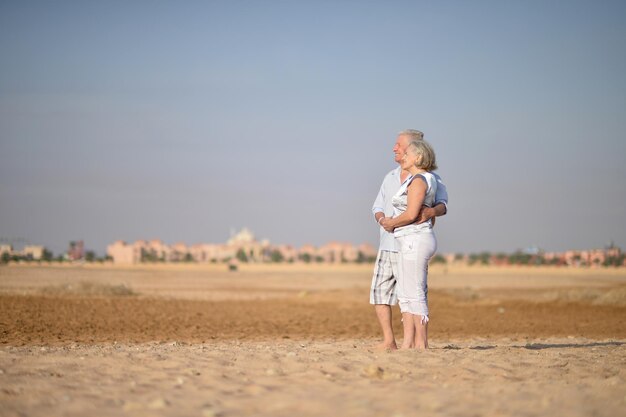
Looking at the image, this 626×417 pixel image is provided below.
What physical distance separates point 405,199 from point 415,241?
1.40 feet

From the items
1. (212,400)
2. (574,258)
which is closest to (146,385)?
(212,400)

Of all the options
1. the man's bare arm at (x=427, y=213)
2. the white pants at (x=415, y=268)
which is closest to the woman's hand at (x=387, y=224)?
the white pants at (x=415, y=268)

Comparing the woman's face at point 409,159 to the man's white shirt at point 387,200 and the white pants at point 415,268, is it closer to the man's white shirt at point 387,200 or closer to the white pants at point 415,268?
the man's white shirt at point 387,200

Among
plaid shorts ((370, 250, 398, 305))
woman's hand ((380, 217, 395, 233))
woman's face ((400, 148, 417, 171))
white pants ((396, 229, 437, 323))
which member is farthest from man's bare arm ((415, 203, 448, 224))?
plaid shorts ((370, 250, 398, 305))

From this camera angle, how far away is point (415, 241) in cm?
793

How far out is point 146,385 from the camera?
597cm

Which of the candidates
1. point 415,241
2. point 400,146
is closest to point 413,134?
point 400,146

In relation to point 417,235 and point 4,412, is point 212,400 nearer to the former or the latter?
point 4,412

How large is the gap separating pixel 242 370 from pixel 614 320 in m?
16.1

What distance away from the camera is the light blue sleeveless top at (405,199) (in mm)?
7867

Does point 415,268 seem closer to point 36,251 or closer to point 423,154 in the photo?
point 423,154

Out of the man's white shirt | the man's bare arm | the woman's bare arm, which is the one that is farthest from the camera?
the man's white shirt

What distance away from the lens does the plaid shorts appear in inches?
330

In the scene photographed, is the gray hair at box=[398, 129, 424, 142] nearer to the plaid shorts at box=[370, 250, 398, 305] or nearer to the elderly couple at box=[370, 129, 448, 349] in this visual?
the elderly couple at box=[370, 129, 448, 349]
